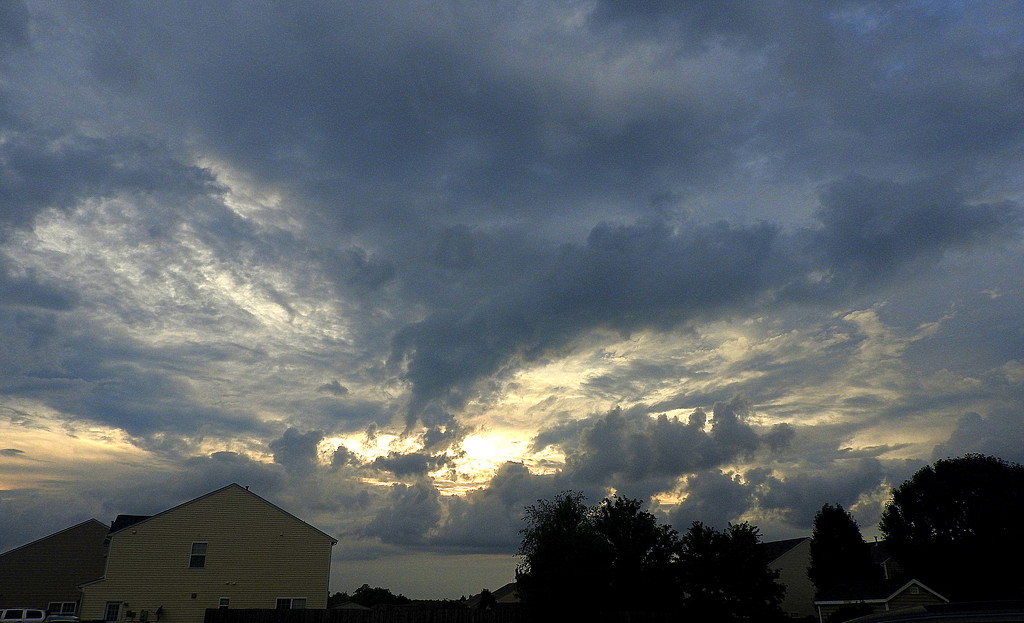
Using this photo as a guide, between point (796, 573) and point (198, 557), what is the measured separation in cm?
5442

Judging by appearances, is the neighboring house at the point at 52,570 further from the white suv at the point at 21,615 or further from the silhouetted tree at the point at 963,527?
the silhouetted tree at the point at 963,527

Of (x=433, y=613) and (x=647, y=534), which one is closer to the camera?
(x=433, y=613)

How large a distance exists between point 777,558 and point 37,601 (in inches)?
2442

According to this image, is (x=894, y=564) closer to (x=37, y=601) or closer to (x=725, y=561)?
(x=725, y=561)

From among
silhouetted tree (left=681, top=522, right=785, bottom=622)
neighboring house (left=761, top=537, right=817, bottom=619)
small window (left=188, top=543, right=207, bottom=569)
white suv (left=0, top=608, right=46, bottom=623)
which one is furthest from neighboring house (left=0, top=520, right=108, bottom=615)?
neighboring house (left=761, top=537, right=817, bottom=619)

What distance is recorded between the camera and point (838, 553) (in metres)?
62.1

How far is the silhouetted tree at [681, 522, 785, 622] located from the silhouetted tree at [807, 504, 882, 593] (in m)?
33.9

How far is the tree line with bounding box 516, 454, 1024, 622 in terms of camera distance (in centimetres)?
3162

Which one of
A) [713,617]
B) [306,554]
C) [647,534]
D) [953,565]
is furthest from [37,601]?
[953,565]

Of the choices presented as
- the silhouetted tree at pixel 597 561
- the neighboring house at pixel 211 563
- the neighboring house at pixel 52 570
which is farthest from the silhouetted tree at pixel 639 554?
the neighboring house at pixel 52 570

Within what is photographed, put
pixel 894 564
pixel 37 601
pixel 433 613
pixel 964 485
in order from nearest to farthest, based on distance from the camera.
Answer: pixel 433 613 → pixel 37 601 → pixel 964 485 → pixel 894 564

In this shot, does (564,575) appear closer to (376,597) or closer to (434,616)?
(434,616)

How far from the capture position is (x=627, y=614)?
31.3m

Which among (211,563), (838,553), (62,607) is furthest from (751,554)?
(62,607)
